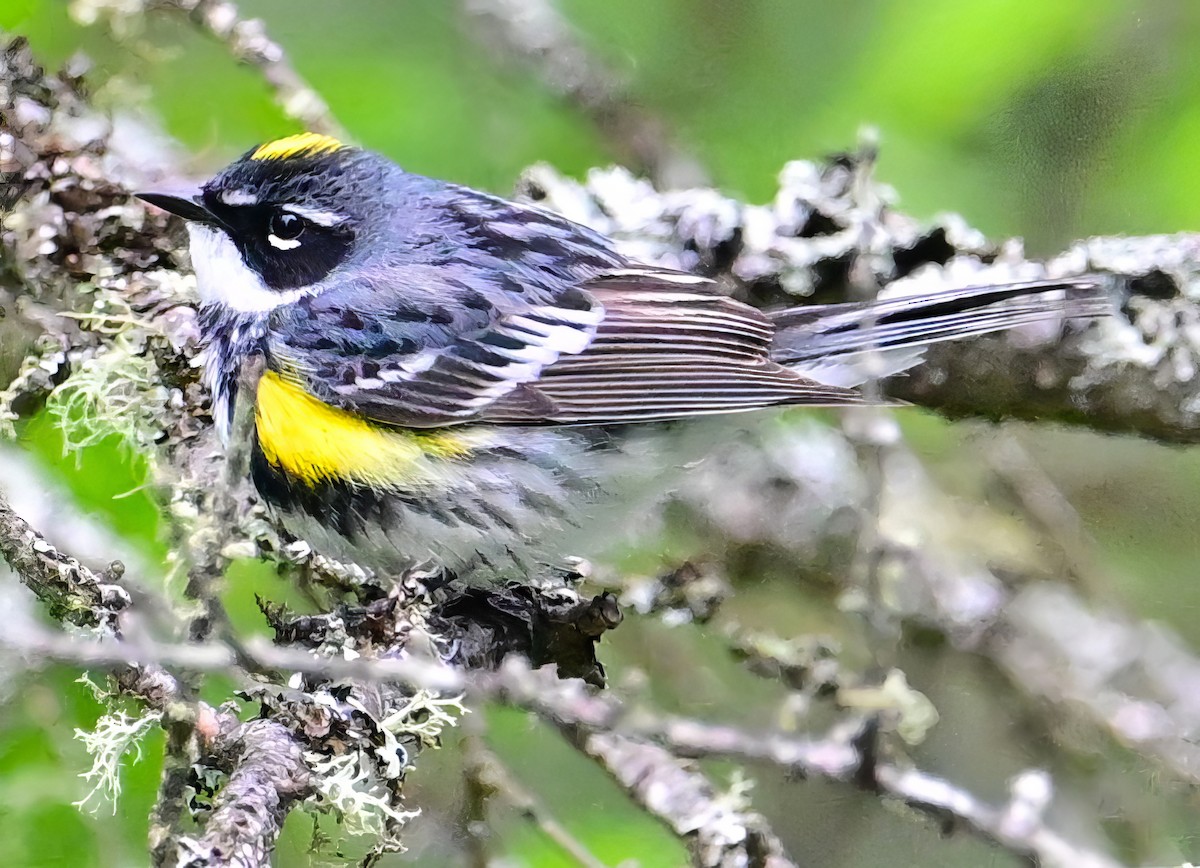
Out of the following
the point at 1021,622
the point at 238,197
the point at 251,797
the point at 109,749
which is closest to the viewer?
the point at 251,797

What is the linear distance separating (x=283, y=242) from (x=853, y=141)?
48 centimetres

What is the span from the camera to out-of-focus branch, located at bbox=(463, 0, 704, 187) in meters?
0.88

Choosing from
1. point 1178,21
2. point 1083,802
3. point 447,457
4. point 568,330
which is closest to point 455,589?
point 447,457

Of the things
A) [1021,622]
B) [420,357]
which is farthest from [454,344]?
[1021,622]

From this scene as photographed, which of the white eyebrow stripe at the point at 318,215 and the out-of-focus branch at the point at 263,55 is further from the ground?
the out-of-focus branch at the point at 263,55

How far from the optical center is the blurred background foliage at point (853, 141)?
70 centimetres

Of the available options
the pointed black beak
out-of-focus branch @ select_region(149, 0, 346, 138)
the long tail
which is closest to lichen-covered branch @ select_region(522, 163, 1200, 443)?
the long tail

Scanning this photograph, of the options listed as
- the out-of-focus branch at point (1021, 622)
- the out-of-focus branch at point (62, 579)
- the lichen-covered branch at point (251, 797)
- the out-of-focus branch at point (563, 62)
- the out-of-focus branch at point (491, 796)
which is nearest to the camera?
the lichen-covered branch at point (251, 797)

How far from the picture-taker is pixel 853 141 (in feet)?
2.91

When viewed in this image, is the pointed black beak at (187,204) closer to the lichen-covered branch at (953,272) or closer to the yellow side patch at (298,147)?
the yellow side patch at (298,147)

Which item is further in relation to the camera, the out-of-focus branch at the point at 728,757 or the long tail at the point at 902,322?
the long tail at the point at 902,322

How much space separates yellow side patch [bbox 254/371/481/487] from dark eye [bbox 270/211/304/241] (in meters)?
0.11

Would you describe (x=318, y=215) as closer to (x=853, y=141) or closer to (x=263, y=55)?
(x=263, y=55)

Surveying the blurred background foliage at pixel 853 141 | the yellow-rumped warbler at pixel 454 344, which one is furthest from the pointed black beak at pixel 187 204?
the blurred background foliage at pixel 853 141
